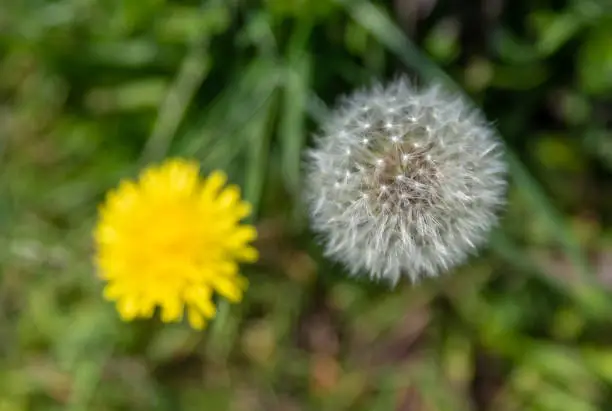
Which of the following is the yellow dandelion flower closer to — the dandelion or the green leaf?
the dandelion

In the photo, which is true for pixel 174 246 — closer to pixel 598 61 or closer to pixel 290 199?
pixel 290 199

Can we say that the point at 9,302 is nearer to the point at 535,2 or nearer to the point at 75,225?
the point at 75,225

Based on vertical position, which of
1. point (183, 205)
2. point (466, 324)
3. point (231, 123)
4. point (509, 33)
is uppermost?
point (509, 33)

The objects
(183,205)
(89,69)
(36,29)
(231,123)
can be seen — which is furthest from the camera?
(89,69)

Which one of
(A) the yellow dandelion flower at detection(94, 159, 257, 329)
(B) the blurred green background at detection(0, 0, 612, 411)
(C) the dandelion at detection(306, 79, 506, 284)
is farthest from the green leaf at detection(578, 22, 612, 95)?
(A) the yellow dandelion flower at detection(94, 159, 257, 329)

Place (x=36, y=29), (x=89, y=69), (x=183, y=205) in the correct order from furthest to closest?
(x=89, y=69), (x=36, y=29), (x=183, y=205)

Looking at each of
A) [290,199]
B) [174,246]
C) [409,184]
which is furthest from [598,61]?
[174,246]

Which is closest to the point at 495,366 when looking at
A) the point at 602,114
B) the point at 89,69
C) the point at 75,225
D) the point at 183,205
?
the point at 602,114

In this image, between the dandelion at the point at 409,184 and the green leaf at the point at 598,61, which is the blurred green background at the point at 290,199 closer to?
the green leaf at the point at 598,61
